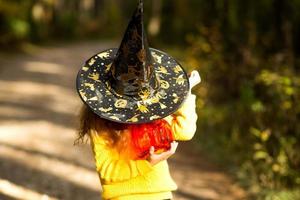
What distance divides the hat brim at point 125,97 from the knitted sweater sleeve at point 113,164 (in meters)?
0.30

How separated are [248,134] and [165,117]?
5204mm

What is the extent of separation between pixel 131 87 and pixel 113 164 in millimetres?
506

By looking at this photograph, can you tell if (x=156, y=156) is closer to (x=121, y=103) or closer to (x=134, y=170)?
(x=134, y=170)

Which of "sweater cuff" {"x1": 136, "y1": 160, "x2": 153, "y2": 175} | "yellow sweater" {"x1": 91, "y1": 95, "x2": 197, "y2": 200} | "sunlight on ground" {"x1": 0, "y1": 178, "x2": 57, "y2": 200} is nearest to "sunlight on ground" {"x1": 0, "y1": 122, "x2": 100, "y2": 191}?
"sunlight on ground" {"x1": 0, "y1": 178, "x2": 57, "y2": 200}

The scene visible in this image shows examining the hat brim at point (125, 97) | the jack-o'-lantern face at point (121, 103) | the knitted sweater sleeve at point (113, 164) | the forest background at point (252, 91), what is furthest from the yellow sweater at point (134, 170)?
the forest background at point (252, 91)

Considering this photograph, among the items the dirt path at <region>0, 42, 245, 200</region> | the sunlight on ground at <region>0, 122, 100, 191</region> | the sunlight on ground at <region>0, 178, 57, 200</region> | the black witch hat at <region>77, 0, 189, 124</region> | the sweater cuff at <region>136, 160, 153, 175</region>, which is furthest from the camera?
the sunlight on ground at <region>0, 122, 100, 191</region>

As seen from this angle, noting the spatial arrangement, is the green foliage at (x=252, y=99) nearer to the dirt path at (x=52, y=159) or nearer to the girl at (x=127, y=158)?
the dirt path at (x=52, y=159)

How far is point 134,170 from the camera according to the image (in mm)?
2969

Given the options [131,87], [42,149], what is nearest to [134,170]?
[131,87]

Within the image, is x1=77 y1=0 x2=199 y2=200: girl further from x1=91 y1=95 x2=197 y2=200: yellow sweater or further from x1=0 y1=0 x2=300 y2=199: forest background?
x1=0 y1=0 x2=300 y2=199: forest background

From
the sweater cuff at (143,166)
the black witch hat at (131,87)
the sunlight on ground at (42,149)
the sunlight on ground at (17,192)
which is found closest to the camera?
the black witch hat at (131,87)

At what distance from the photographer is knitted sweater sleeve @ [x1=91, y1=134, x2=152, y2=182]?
2.97 metres

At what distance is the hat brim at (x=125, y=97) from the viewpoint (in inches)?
111

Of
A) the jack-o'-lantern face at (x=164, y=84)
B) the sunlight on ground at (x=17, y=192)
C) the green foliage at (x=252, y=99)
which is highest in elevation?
the jack-o'-lantern face at (x=164, y=84)
